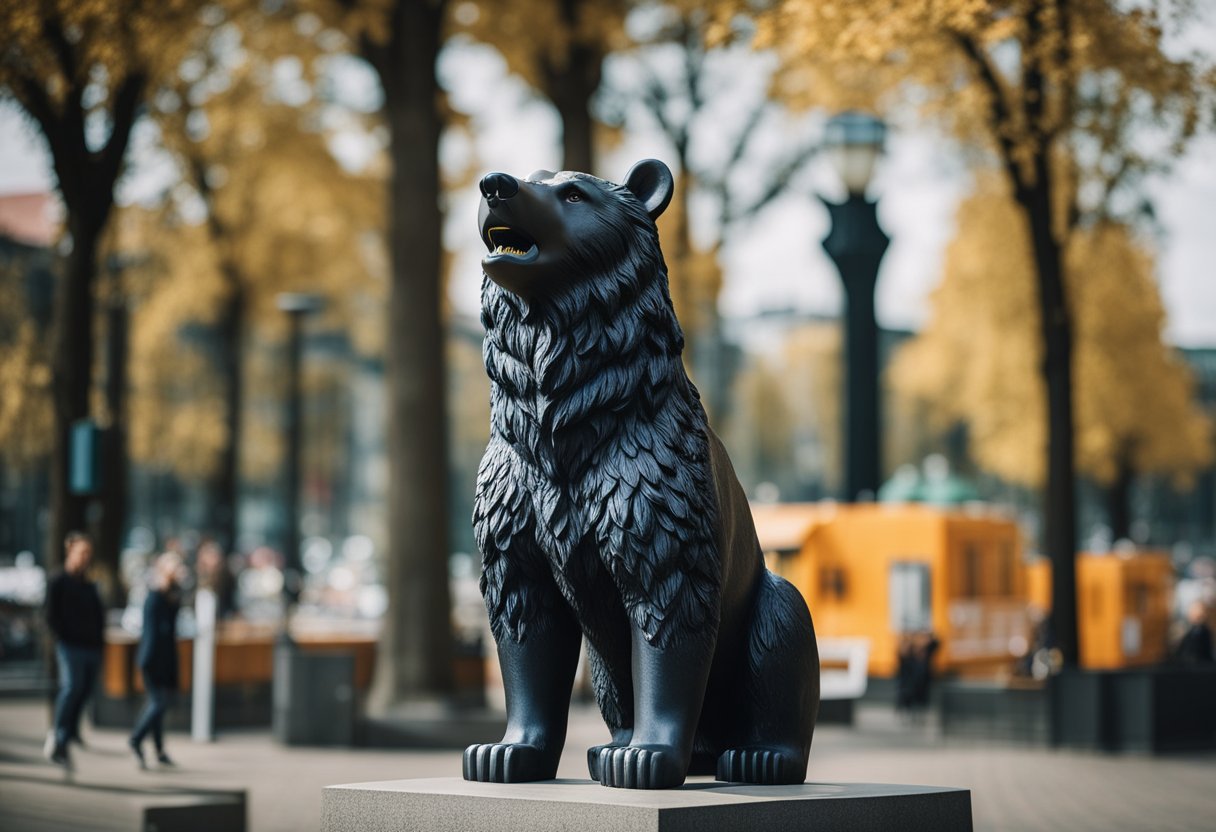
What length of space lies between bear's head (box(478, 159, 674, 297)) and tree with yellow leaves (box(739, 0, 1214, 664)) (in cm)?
705

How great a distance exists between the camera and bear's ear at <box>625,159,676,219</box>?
219 inches

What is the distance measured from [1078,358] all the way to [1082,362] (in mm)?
516

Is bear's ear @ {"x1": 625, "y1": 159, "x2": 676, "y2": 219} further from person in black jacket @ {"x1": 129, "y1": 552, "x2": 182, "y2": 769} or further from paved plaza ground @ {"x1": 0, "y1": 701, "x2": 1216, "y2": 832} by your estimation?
person in black jacket @ {"x1": 129, "y1": 552, "x2": 182, "y2": 769}

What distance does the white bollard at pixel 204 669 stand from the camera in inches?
674

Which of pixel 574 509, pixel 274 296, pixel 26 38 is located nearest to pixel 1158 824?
pixel 574 509

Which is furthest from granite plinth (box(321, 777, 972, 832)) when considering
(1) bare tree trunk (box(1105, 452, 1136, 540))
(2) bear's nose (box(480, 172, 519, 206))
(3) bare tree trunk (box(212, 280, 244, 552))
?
(1) bare tree trunk (box(1105, 452, 1136, 540))

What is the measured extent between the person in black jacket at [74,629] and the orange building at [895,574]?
13472 millimetres

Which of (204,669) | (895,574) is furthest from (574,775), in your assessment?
(895,574)

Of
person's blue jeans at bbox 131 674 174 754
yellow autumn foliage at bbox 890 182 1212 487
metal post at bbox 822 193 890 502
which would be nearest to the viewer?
person's blue jeans at bbox 131 674 174 754

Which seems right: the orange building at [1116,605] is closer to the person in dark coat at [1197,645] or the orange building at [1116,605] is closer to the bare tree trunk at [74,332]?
the person in dark coat at [1197,645]

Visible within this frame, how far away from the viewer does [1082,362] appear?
108ft

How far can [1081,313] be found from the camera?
1233 inches

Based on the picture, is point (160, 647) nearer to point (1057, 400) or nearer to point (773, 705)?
point (1057, 400)

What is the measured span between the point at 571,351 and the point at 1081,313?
2757cm
